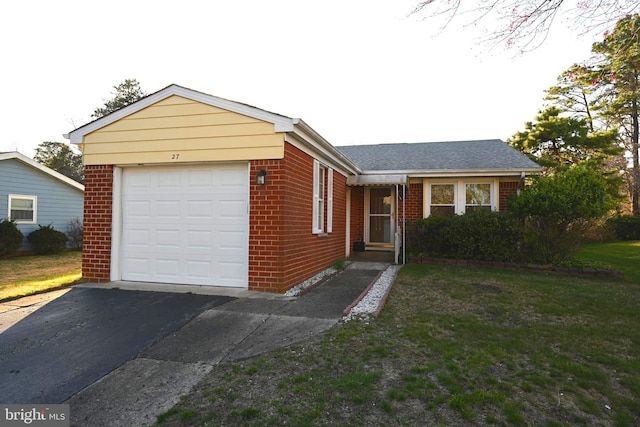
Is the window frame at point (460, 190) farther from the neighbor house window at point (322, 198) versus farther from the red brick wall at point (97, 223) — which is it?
the red brick wall at point (97, 223)

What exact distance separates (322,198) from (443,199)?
201 inches

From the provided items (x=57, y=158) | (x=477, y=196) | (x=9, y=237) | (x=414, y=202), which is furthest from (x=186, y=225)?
(x=57, y=158)

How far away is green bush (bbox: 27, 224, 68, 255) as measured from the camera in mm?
14102

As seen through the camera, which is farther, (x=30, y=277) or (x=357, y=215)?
(x=357, y=215)

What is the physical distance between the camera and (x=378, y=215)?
12562mm

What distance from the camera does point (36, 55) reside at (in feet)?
35.0

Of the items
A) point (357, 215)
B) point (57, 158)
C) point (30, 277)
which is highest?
point (57, 158)

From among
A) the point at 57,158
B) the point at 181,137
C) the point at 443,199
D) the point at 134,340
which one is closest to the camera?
the point at 134,340

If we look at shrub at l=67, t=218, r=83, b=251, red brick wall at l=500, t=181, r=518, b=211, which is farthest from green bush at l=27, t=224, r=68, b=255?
red brick wall at l=500, t=181, r=518, b=211

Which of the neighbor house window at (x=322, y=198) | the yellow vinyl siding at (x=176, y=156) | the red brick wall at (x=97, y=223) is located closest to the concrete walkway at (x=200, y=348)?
the red brick wall at (x=97, y=223)

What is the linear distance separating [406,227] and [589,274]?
473cm

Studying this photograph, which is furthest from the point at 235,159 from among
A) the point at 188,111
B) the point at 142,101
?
the point at 142,101

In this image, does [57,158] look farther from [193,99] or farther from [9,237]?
[193,99]

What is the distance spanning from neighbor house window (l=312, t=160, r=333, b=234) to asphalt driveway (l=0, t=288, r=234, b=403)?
310 cm
